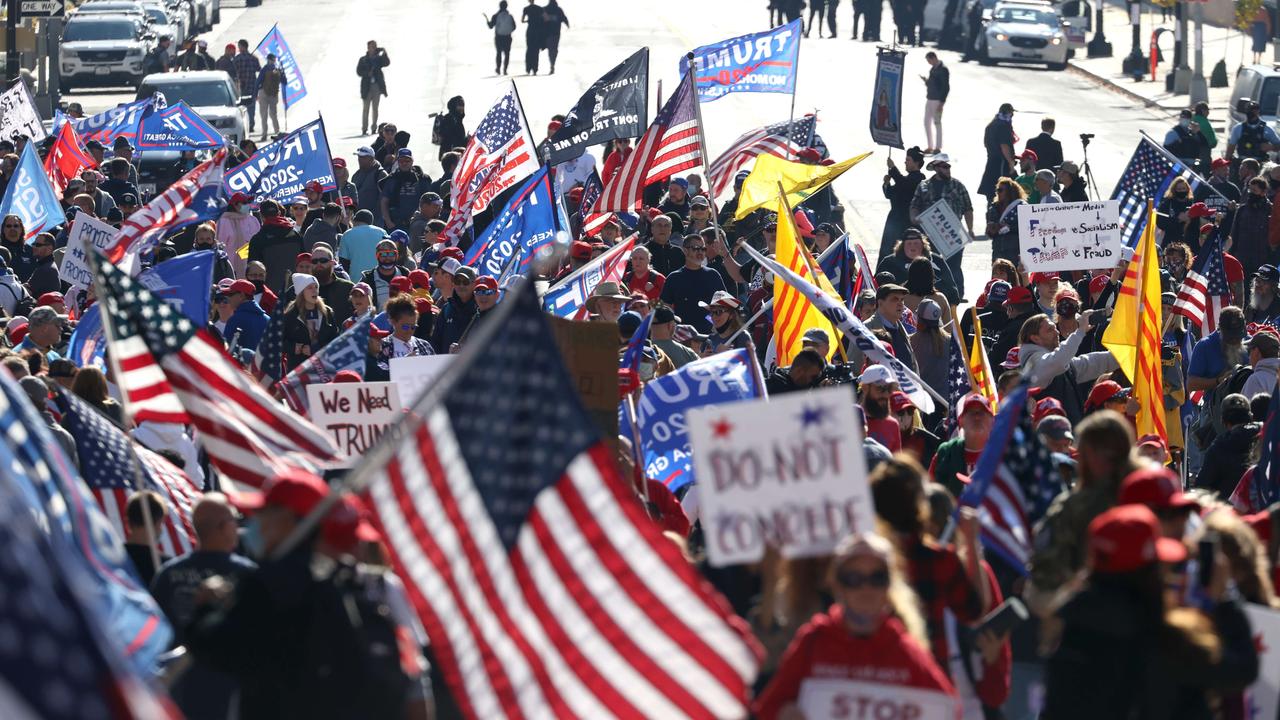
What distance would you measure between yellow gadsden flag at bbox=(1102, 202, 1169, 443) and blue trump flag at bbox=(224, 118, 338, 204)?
29.8ft

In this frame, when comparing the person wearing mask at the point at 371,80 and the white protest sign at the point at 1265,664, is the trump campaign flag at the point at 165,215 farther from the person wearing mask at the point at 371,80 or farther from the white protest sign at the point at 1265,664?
the person wearing mask at the point at 371,80

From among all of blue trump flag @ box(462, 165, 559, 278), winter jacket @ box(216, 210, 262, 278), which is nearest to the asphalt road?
winter jacket @ box(216, 210, 262, 278)

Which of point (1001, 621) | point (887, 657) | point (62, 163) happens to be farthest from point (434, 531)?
point (62, 163)

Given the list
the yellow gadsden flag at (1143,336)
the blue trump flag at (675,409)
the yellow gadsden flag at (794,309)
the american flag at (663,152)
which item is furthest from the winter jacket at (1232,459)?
the american flag at (663,152)

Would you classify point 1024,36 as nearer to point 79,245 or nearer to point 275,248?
point 275,248

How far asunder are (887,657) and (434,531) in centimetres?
133

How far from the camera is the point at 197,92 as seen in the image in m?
34.8

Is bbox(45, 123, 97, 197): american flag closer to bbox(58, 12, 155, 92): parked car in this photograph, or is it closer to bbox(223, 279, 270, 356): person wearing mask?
bbox(223, 279, 270, 356): person wearing mask

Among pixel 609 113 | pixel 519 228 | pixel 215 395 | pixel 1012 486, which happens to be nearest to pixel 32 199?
pixel 519 228

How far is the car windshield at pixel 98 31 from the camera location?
4284 cm

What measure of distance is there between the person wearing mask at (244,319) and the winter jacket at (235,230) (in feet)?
15.1

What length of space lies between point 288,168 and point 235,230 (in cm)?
92

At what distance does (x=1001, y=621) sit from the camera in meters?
7.00

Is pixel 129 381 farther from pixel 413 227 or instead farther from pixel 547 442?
pixel 413 227
